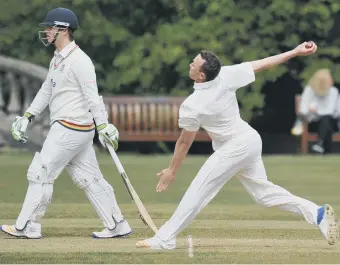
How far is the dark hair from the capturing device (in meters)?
10.7

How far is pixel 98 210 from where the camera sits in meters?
11.9

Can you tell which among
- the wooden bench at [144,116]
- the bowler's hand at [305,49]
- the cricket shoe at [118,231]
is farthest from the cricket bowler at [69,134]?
the wooden bench at [144,116]

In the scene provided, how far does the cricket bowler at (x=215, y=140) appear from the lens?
1068cm

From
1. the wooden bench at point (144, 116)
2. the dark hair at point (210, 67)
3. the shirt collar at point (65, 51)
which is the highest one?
the dark hair at point (210, 67)

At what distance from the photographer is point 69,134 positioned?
1163cm

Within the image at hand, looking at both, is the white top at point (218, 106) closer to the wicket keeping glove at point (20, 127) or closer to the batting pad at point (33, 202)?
the batting pad at point (33, 202)

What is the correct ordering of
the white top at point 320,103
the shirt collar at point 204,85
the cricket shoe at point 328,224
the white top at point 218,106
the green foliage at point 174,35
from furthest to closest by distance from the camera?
the green foliage at point 174,35
the white top at point 320,103
the cricket shoe at point 328,224
the shirt collar at point 204,85
the white top at point 218,106

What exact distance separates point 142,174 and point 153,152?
17.2 feet

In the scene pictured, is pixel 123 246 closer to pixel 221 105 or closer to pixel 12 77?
pixel 221 105

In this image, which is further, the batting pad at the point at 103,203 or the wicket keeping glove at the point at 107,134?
the batting pad at the point at 103,203

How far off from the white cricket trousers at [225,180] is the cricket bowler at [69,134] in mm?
1040

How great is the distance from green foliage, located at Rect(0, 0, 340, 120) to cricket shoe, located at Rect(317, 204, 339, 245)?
39.8 ft

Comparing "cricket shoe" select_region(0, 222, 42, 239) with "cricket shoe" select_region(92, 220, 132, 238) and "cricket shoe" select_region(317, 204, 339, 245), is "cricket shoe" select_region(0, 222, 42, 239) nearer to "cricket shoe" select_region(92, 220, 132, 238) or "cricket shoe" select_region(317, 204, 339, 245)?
"cricket shoe" select_region(92, 220, 132, 238)

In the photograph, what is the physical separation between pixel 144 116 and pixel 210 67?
41.6 ft
